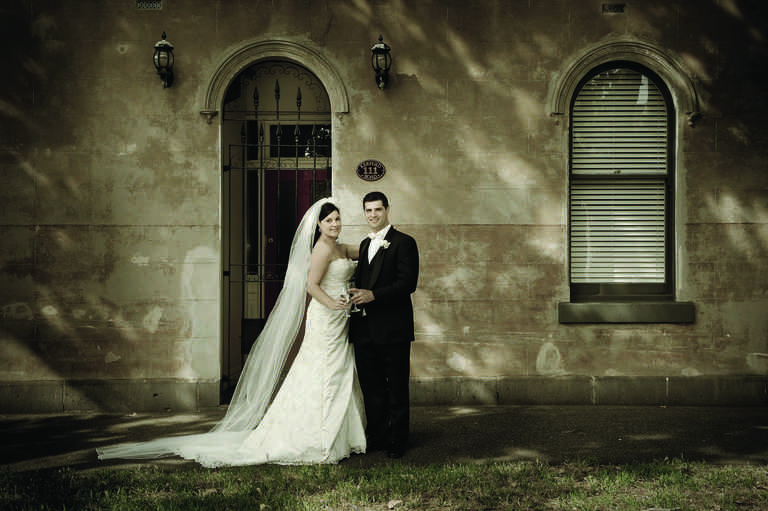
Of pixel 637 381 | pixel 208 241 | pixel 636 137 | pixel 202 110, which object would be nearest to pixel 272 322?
pixel 208 241

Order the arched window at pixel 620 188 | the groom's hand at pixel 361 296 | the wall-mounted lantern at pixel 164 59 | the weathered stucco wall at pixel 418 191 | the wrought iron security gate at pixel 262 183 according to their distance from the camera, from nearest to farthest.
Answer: the groom's hand at pixel 361 296 < the wall-mounted lantern at pixel 164 59 < the weathered stucco wall at pixel 418 191 < the arched window at pixel 620 188 < the wrought iron security gate at pixel 262 183

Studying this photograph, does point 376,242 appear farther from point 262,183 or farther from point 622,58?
point 622,58

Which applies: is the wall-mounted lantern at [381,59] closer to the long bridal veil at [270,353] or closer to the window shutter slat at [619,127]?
the long bridal veil at [270,353]

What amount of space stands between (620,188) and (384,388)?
4.25 metres

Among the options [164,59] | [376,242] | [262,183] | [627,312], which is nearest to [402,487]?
[376,242]

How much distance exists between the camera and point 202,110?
7.43m

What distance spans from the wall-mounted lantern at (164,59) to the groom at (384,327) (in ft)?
11.1

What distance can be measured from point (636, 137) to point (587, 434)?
12.7ft

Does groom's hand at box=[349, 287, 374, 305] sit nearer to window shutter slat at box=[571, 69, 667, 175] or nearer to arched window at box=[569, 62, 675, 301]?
arched window at box=[569, 62, 675, 301]

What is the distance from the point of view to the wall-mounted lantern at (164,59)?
23.5ft

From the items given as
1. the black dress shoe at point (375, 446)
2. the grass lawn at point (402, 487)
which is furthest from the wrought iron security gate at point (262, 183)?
the grass lawn at point (402, 487)

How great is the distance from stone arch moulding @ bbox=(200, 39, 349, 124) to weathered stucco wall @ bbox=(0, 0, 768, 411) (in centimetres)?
9

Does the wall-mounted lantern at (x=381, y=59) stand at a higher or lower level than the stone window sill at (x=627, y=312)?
higher

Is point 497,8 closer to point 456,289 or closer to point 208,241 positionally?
point 456,289
